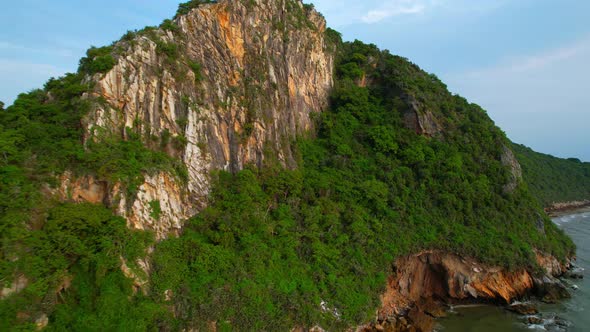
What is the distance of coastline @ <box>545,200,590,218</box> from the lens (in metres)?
61.9

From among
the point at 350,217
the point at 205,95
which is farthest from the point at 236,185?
the point at 350,217

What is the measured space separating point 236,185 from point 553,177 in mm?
80566

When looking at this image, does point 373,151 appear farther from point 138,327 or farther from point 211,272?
point 138,327

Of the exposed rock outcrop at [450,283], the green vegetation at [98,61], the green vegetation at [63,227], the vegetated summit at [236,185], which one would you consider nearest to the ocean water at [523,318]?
the exposed rock outcrop at [450,283]

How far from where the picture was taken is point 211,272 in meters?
19.4

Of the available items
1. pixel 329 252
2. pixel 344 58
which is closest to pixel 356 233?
pixel 329 252

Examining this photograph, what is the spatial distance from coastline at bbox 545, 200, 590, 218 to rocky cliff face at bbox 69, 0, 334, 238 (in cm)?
5478

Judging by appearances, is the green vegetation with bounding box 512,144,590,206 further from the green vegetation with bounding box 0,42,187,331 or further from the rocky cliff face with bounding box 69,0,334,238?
the green vegetation with bounding box 0,42,187,331

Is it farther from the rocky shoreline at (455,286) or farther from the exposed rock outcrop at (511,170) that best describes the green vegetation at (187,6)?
the exposed rock outcrop at (511,170)

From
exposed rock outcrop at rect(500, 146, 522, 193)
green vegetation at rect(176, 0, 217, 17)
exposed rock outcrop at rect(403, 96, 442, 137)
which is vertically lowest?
exposed rock outcrop at rect(500, 146, 522, 193)

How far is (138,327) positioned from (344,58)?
40.0m

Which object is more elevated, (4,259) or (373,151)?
(373,151)

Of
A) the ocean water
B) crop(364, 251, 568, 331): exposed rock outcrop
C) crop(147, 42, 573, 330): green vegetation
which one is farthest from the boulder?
crop(147, 42, 573, 330): green vegetation

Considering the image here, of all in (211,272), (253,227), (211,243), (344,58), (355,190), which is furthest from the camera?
(344,58)
